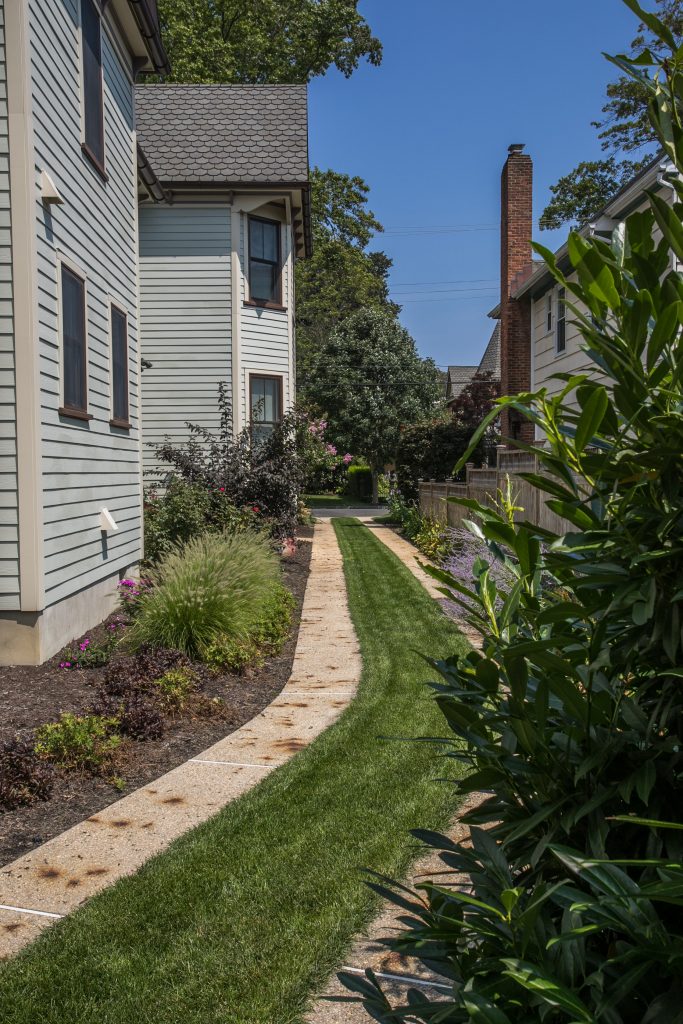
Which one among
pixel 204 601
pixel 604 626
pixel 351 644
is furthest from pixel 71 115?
pixel 604 626

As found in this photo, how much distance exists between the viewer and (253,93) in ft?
56.9

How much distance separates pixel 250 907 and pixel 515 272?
1820 centimetres

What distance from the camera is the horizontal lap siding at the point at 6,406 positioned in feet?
23.0

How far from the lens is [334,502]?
1743 inches

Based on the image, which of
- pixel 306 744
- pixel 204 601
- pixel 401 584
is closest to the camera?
pixel 306 744

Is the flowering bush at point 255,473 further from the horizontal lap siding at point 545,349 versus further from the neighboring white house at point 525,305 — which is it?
the neighboring white house at point 525,305

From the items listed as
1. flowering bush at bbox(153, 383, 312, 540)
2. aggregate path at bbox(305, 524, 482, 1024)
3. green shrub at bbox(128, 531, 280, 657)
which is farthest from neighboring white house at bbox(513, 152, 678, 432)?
aggregate path at bbox(305, 524, 482, 1024)

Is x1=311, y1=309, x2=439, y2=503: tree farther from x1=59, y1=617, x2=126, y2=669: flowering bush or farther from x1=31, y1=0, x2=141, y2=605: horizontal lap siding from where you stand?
x1=59, y1=617, x2=126, y2=669: flowering bush

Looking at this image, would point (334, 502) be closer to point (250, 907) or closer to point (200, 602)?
point (200, 602)

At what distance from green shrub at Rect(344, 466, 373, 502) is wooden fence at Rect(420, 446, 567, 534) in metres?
24.1

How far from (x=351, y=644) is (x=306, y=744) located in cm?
322

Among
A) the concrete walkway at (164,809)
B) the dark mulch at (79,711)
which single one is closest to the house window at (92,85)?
the dark mulch at (79,711)

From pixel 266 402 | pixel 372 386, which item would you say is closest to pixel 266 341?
pixel 266 402

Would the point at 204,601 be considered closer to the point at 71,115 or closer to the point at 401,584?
the point at 71,115
